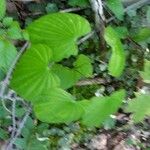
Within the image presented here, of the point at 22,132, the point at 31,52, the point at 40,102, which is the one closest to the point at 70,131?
the point at 22,132

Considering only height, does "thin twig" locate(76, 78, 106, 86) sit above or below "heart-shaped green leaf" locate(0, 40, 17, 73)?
below

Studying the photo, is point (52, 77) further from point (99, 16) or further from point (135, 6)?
point (135, 6)

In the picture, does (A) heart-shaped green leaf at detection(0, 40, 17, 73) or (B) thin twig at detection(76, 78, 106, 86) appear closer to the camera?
(A) heart-shaped green leaf at detection(0, 40, 17, 73)

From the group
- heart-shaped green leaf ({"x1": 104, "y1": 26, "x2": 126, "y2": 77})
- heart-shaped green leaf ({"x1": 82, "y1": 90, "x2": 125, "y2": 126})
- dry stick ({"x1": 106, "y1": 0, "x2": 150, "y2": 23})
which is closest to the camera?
heart-shaped green leaf ({"x1": 82, "y1": 90, "x2": 125, "y2": 126})

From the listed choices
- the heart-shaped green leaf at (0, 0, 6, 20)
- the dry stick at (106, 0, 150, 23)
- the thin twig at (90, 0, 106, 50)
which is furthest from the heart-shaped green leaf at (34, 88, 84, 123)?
the dry stick at (106, 0, 150, 23)

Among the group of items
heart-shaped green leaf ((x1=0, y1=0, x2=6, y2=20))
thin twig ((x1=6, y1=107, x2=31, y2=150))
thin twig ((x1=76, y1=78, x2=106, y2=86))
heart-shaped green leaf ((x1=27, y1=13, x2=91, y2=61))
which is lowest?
thin twig ((x1=76, y1=78, x2=106, y2=86))

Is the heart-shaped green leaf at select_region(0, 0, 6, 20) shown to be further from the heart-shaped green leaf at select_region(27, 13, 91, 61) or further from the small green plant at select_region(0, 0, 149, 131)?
the heart-shaped green leaf at select_region(27, 13, 91, 61)

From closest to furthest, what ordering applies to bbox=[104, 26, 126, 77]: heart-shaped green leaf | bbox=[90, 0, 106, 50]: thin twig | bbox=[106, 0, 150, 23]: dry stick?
bbox=[104, 26, 126, 77]: heart-shaped green leaf, bbox=[90, 0, 106, 50]: thin twig, bbox=[106, 0, 150, 23]: dry stick

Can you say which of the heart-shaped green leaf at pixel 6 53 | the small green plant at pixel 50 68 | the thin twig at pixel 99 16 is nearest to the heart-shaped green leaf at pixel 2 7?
the small green plant at pixel 50 68

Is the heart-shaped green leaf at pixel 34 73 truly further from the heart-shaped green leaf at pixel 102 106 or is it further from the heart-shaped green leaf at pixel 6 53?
the heart-shaped green leaf at pixel 102 106

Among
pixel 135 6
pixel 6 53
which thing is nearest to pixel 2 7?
pixel 6 53
